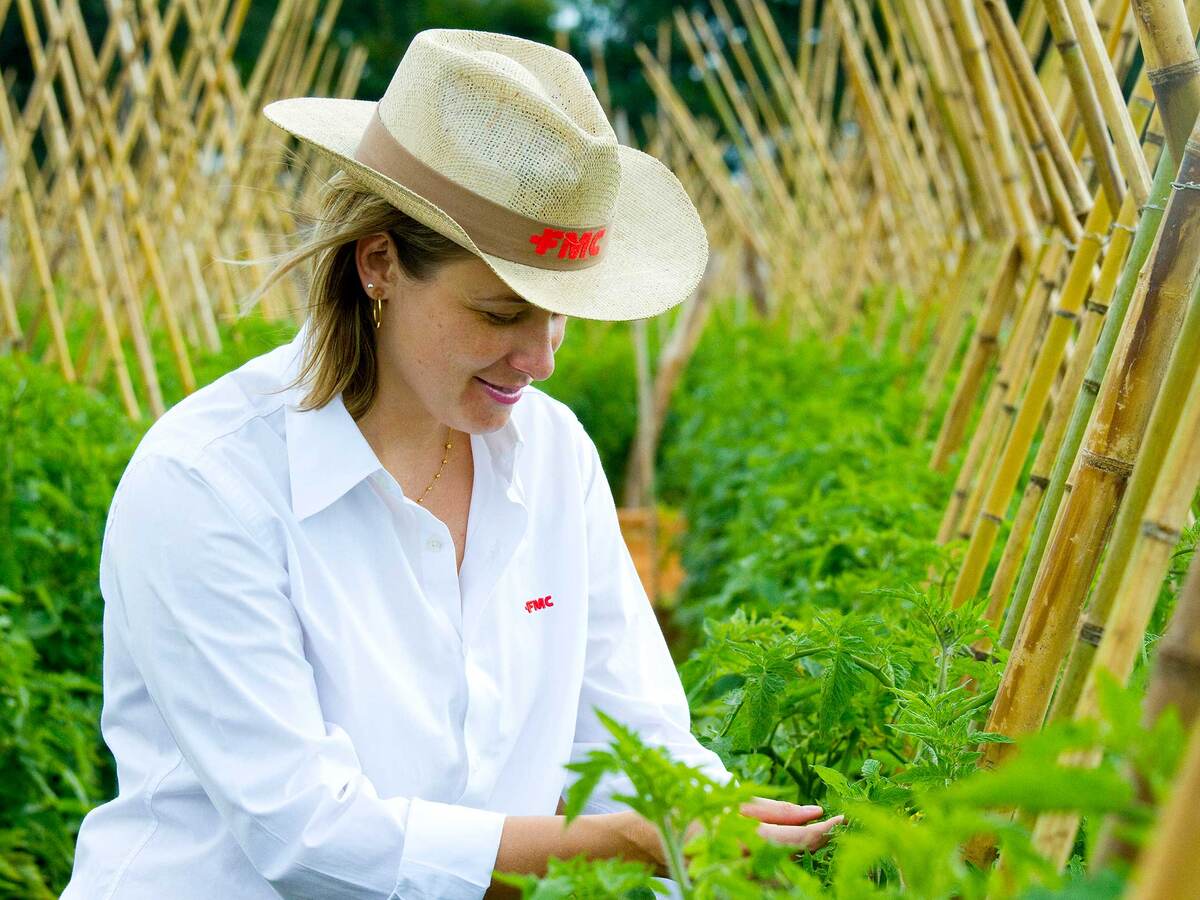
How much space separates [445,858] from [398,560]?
391 mm

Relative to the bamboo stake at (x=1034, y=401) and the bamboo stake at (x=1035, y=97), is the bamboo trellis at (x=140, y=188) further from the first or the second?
the bamboo stake at (x=1034, y=401)

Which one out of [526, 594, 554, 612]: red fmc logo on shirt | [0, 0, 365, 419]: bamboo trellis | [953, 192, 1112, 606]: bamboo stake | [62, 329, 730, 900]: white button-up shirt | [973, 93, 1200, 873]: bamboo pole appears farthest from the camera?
[0, 0, 365, 419]: bamboo trellis

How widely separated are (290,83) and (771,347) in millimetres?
3013

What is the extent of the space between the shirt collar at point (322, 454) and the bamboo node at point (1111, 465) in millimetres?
858

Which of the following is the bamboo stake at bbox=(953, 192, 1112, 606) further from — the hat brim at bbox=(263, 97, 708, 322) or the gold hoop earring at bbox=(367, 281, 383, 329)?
the gold hoop earring at bbox=(367, 281, 383, 329)

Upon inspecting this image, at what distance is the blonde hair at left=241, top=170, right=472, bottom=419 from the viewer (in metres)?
1.71

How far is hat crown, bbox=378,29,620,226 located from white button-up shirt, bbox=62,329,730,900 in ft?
1.16

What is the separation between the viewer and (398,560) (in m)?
1.72

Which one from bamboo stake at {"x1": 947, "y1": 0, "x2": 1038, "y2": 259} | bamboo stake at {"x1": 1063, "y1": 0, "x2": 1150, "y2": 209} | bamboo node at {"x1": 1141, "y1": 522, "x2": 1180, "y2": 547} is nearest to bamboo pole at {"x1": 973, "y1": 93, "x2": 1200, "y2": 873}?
bamboo node at {"x1": 1141, "y1": 522, "x2": 1180, "y2": 547}

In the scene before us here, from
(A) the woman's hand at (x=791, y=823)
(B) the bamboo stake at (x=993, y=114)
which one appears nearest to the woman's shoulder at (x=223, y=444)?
(A) the woman's hand at (x=791, y=823)

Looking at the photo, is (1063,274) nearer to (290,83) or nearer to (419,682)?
(419,682)

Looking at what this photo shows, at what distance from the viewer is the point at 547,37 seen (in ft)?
88.8

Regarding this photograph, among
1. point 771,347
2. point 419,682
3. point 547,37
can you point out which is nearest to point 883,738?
point 419,682

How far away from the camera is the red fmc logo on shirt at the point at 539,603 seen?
1852 millimetres
